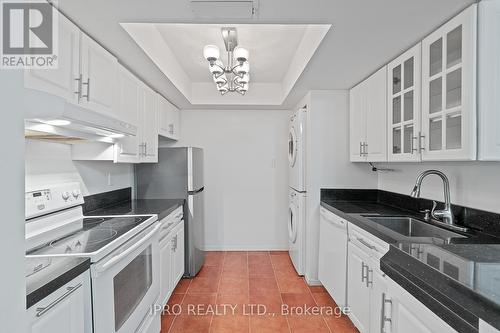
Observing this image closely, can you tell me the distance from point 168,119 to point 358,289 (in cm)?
278

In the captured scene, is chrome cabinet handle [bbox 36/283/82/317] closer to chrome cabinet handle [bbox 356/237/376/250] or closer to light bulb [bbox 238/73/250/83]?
chrome cabinet handle [bbox 356/237/376/250]

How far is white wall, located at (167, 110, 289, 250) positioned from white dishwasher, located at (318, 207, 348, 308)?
1.22 m

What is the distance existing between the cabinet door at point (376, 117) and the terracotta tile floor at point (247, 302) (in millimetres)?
1506

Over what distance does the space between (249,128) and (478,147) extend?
2.92 m

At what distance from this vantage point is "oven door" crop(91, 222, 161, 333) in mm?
1254

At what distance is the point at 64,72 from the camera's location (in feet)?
4.80

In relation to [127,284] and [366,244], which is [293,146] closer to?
[366,244]

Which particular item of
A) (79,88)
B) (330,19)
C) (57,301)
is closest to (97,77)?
(79,88)

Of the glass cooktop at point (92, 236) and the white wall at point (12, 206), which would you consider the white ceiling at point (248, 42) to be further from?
the white wall at point (12, 206)

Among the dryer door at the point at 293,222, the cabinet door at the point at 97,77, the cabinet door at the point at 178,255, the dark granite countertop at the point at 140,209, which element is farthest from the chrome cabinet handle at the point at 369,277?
the cabinet door at the point at 97,77

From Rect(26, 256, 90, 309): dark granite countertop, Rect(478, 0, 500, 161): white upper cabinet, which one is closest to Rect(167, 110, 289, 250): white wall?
Rect(478, 0, 500, 161): white upper cabinet

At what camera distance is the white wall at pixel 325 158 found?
117 inches

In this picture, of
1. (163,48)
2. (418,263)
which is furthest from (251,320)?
(163,48)

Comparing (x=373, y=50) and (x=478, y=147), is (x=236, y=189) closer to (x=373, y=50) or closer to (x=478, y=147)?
(x=373, y=50)
